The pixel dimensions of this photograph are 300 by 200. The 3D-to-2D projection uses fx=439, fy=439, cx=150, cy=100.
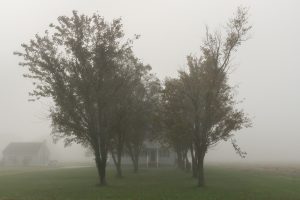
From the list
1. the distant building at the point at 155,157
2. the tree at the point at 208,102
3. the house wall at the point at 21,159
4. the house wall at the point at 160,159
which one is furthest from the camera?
the house wall at the point at 21,159

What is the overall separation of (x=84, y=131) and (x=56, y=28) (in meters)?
10.3

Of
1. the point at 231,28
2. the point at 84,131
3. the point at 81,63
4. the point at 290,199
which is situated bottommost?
the point at 290,199

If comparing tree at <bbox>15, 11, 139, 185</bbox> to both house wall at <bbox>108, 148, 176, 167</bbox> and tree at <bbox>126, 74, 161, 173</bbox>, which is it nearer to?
tree at <bbox>126, 74, 161, 173</bbox>

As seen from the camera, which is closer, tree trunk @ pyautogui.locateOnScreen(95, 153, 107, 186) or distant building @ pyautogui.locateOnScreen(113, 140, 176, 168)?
tree trunk @ pyautogui.locateOnScreen(95, 153, 107, 186)

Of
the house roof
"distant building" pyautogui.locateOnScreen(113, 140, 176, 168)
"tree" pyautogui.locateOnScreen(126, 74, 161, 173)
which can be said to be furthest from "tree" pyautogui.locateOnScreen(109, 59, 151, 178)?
the house roof

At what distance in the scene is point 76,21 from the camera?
41875mm

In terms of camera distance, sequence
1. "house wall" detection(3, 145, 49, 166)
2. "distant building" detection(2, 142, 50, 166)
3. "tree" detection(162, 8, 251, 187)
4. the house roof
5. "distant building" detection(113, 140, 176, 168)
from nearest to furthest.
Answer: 1. "tree" detection(162, 8, 251, 187)
2. "distant building" detection(113, 140, 176, 168)
3. "house wall" detection(3, 145, 49, 166)
4. "distant building" detection(2, 142, 50, 166)
5. the house roof

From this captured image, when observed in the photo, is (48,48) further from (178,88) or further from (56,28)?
(178,88)

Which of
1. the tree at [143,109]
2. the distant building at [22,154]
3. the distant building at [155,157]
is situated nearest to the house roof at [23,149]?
the distant building at [22,154]

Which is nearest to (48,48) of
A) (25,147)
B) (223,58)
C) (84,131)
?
(84,131)

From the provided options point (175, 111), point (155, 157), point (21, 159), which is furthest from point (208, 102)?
point (21, 159)

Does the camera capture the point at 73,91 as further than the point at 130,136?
No

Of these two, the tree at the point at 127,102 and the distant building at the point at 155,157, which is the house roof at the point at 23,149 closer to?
the distant building at the point at 155,157

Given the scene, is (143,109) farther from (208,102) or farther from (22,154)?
(22,154)
